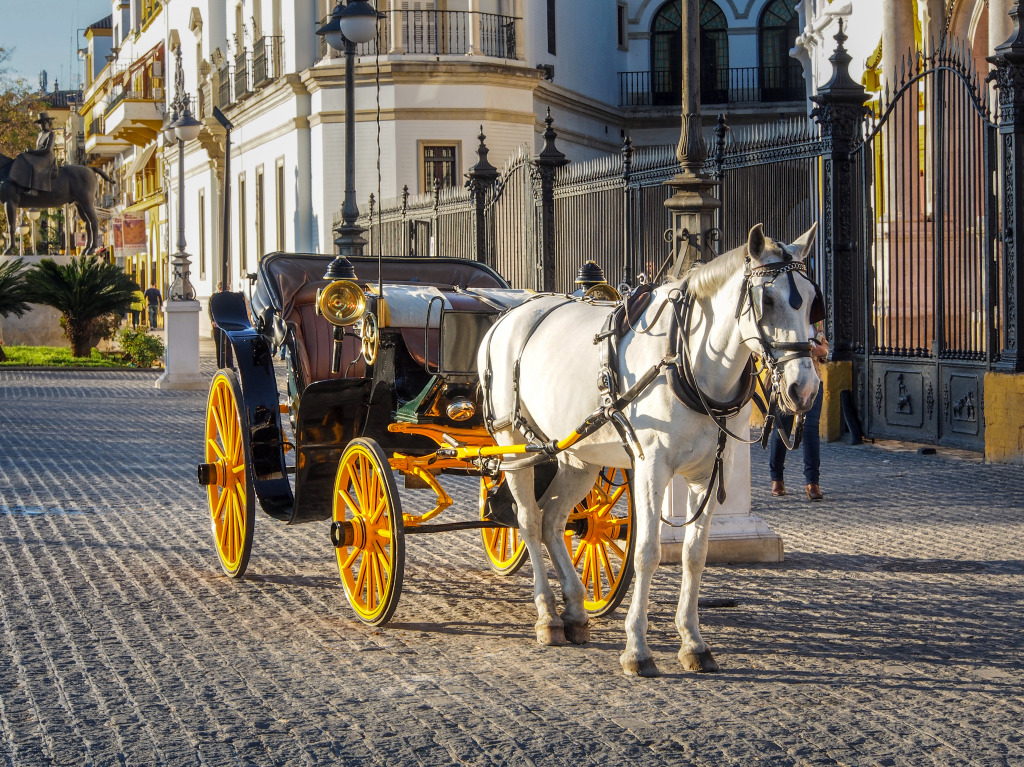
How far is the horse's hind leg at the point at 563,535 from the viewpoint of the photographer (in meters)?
6.20

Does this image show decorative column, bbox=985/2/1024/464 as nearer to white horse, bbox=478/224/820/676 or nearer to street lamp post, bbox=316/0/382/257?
street lamp post, bbox=316/0/382/257

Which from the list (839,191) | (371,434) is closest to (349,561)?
(371,434)

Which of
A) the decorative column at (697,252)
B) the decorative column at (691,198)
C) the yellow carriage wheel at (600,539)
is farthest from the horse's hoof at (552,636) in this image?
the decorative column at (691,198)

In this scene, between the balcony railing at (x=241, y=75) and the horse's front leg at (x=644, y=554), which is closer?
the horse's front leg at (x=644, y=554)

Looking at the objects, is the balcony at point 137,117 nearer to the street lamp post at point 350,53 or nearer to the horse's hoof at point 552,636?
the street lamp post at point 350,53

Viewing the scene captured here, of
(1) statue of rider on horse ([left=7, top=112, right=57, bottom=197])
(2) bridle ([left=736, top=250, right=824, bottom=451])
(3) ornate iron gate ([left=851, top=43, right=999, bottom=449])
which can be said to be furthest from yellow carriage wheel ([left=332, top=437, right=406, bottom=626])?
(1) statue of rider on horse ([left=7, top=112, right=57, bottom=197])

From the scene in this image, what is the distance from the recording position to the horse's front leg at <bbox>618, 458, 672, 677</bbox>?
548 cm

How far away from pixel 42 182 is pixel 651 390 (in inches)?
1206

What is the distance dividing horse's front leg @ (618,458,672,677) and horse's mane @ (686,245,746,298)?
69cm

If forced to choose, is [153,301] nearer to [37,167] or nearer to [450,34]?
[37,167]

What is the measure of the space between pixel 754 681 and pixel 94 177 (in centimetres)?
3229

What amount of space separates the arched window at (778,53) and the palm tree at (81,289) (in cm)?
1962

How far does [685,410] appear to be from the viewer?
550cm

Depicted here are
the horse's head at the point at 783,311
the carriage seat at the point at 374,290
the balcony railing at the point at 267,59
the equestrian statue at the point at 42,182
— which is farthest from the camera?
the balcony railing at the point at 267,59
